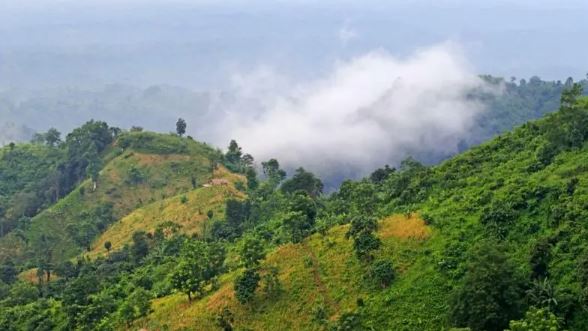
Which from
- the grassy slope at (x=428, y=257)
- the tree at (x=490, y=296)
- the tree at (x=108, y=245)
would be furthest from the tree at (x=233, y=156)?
the tree at (x=490, y=296)

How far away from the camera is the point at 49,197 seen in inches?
6014

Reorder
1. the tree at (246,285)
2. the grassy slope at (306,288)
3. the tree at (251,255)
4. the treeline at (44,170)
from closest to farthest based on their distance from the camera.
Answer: the grassy slope at (306,288) → the tree at (246,285) → the tree at (251,255) → the treeline at (44,170)

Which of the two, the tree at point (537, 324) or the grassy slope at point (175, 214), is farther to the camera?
the grassy slope at point (175, 214)

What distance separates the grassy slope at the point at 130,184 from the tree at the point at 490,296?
9488cm

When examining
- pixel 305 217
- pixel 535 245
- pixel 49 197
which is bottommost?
pixel 535 245

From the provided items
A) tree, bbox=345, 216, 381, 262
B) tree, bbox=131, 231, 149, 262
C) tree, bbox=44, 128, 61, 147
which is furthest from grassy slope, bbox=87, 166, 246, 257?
tree, bbox=44, 128, 61, 147

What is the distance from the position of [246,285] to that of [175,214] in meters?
58.3

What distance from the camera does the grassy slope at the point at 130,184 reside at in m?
132

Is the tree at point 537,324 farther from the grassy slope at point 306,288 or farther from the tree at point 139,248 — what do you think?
the tree at point 139,248

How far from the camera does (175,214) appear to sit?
11906 centimetres

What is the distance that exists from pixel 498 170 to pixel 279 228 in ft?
103

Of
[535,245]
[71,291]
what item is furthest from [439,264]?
[71,291]

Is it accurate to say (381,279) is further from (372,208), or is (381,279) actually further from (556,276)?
(372,208)

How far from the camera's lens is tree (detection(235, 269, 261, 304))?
63219 millimetres
